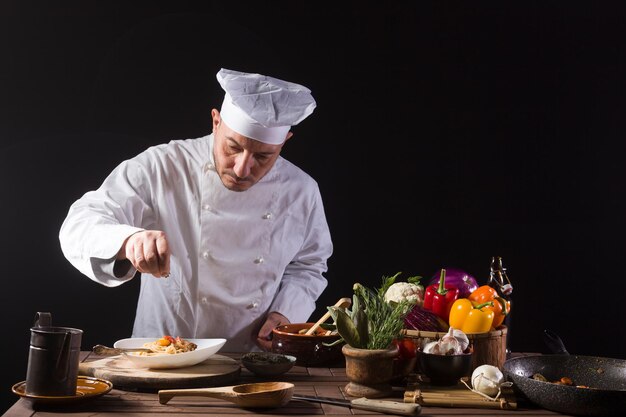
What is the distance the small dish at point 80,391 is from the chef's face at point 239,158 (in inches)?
42.7

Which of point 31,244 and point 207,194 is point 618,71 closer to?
point 207,194

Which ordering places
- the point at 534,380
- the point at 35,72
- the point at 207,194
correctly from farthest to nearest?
the point at 35,72, the point at 207,194, the point at 534,380

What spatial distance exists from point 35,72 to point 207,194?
1431 mm

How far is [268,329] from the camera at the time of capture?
116 inches

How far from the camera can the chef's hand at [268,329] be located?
9.35 ft

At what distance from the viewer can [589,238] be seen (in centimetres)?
443

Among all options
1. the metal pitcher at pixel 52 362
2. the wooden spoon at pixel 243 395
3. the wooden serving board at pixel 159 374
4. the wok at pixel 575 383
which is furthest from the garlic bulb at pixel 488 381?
the metal pitcher at pixel 52 362

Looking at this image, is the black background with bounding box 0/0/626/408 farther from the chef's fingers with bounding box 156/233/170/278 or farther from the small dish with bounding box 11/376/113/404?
the small dish with bounding box 11/376/113/404

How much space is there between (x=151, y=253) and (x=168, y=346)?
254 millimetres

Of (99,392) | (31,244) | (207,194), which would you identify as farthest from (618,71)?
(99,392)

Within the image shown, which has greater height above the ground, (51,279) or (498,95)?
(498,95)

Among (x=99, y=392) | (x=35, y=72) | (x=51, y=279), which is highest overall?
(x=35, y=72)

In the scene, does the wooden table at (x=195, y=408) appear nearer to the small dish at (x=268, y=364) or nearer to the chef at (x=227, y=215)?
the small dish at (x=268, y=364)

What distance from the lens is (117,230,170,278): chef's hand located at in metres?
2.20
